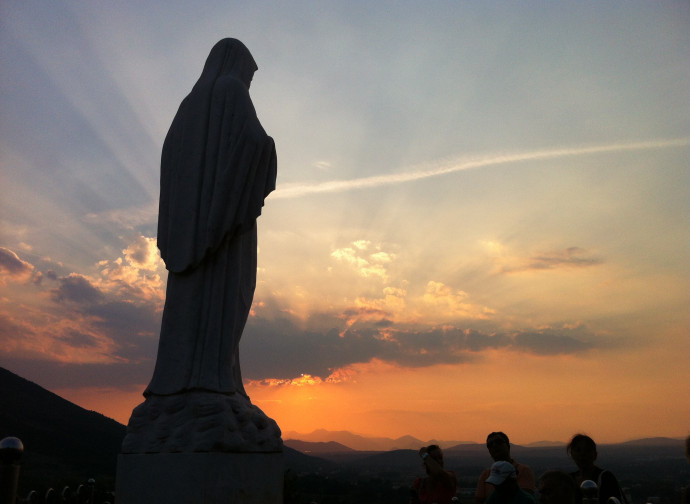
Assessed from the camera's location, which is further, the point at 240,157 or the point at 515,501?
the point at 240,157

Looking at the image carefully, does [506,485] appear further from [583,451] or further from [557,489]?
[583,451]

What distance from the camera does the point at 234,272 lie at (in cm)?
691

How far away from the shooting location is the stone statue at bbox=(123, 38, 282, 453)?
602 cm

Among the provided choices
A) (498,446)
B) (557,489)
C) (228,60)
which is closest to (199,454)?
(498,446)

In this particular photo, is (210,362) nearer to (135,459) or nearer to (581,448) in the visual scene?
(135,459)

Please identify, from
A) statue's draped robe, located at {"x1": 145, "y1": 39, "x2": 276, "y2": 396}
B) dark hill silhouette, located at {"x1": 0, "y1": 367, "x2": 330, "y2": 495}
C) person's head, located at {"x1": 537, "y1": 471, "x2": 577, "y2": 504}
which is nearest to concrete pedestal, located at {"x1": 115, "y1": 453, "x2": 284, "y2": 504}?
statue's draped robe, located at {"x1": 145, "y1": 39, "x2": 276, "y2": 396}

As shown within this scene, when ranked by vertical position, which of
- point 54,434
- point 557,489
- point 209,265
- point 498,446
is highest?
point 54,434

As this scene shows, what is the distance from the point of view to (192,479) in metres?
5.61

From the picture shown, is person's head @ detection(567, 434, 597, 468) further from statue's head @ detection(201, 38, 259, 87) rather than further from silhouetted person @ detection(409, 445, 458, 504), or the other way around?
statue's head @ detection(201, 38, 259, 87)

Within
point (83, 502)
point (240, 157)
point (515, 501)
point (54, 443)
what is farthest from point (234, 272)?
point (54, 443)

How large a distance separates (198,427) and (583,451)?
12.0 ft

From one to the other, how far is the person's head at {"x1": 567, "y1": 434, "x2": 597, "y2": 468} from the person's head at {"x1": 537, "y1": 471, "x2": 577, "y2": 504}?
0.88 metres

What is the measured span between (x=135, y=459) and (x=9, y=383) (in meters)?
43.2

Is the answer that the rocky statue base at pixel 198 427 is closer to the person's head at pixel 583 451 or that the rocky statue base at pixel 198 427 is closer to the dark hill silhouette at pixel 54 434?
the person's head at pixel 583 451
